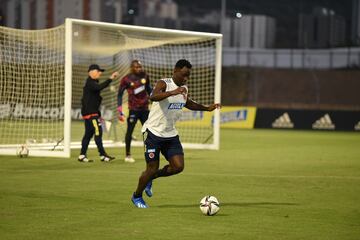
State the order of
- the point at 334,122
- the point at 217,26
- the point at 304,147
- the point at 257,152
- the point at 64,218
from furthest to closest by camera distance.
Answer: the point at 217,26, the point at 334,122, the point at 304,147, the point at 257,152, the point at 64,218

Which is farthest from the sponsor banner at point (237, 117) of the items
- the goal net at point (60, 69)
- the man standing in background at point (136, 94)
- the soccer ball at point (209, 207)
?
the soccer ball at point (209, 207)

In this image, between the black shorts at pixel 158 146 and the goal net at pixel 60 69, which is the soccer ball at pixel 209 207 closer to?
the black shorts at pixel 158 146

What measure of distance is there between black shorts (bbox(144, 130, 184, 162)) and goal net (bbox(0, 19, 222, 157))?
7.06 m

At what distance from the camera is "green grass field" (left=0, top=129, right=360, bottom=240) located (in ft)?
29.0

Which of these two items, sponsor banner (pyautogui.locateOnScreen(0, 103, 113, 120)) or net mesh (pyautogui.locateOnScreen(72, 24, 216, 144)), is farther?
net mesh (pyautogui.locateOnScreen(72, 24, 216, 144))

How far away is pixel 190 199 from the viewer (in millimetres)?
11391

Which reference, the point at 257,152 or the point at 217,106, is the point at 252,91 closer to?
the point at 257,152

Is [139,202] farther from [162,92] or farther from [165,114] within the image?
[162,92]

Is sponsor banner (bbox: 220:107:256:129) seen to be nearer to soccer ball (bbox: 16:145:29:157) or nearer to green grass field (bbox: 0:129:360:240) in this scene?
green grass field (bbox: 0:129:360:240)

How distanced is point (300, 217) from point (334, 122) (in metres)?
22.6

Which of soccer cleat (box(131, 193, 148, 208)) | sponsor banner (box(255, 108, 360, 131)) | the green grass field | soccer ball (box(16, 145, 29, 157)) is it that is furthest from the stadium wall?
soccer cleat (box(131, 193, 148, 208))

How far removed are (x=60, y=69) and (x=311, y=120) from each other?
14.4 m

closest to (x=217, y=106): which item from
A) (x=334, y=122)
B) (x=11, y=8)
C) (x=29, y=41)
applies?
(x=29, y=41)

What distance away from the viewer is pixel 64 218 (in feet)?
31.2
